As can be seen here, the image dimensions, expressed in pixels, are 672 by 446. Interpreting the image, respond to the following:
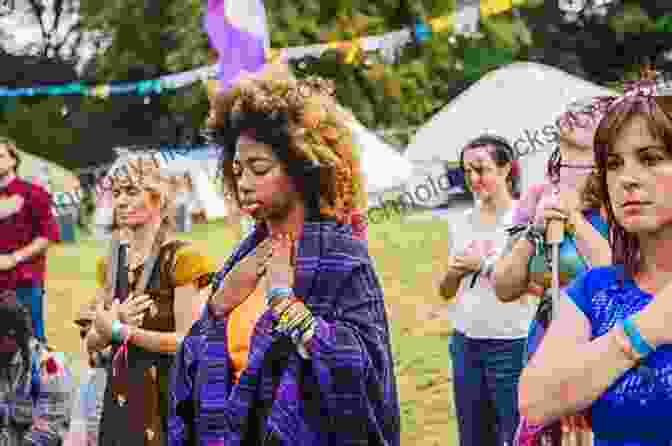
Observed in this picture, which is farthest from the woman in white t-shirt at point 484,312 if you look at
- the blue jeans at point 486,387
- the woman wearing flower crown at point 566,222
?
the woman wearing flower crown at point 566,222

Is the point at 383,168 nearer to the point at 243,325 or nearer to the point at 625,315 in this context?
the point at 243,325

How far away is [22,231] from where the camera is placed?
650 centimetres

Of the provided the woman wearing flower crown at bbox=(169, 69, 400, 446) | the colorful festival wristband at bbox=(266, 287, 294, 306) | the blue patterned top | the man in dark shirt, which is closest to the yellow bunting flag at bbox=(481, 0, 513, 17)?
the man in dark shirt

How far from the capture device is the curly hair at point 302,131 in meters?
2.78

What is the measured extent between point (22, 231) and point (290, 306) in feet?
13.9

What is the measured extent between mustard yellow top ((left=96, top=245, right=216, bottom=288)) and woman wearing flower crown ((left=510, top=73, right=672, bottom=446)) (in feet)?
6.65

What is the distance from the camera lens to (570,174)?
3.11 m

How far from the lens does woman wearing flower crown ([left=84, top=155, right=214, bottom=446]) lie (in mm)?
3812

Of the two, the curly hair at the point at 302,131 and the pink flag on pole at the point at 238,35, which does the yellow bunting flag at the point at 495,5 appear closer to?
the pink flag on pole at the point at 238,35

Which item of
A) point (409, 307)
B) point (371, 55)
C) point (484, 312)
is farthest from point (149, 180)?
point (371, 55)

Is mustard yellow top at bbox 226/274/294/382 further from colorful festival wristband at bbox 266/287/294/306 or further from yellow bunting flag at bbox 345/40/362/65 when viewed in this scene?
yellow bunting flag at bbox 345/40/362/65

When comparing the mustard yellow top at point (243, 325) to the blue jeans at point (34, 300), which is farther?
the blue jeans at point (34, 300)

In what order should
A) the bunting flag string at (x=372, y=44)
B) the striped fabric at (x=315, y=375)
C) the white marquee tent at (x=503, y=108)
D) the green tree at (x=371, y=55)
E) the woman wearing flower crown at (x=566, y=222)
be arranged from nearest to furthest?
the striped fabric at (x=315, y=375), the woman wearing flower crown at (x=566, y=222), the white marquee tent at (x=503, y=108), the bunting flag string at (x=372, y=44), the green tree at (x=371, y=55)

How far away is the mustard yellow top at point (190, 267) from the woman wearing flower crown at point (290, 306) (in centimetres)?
92
